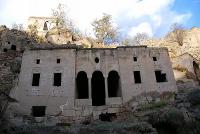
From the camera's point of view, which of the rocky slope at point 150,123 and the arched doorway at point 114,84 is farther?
the arched doorway at point 114,84

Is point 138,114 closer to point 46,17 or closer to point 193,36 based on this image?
point 193,36

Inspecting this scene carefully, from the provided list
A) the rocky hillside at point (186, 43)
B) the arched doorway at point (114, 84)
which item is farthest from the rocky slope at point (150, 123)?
the rocky hillside at point (186, 43)

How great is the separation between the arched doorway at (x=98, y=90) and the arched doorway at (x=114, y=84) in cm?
89

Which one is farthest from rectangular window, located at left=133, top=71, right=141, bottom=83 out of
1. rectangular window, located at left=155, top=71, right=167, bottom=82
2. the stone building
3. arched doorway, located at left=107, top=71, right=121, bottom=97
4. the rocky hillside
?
the rocky hillside

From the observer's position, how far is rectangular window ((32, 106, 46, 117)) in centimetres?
3200

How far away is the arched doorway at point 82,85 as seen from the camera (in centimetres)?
3530

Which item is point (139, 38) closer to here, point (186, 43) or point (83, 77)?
point (186, 43)

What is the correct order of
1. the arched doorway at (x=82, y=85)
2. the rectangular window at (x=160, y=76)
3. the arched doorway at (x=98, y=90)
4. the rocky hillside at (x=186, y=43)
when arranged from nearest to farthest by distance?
the rectangular window at (x=160, y=76), the arched doorway at (x=82, y=85), the arched doorway at (x=98, y=90), the rocky hillside at (x=186, y=43)

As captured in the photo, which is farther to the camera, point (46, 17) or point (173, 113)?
point (46, 17)

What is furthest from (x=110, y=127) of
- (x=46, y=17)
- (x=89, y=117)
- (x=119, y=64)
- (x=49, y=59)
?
(x=46, y=17)

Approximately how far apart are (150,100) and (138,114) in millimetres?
2375

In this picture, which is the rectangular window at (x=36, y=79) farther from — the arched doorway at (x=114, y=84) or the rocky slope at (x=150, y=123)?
the arched doorway at (x=114, y=84)

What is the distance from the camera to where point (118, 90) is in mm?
34625

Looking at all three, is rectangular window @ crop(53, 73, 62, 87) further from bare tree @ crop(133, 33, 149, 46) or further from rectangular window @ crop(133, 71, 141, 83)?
bare tree @ crop(133, 33, 149, 46)
